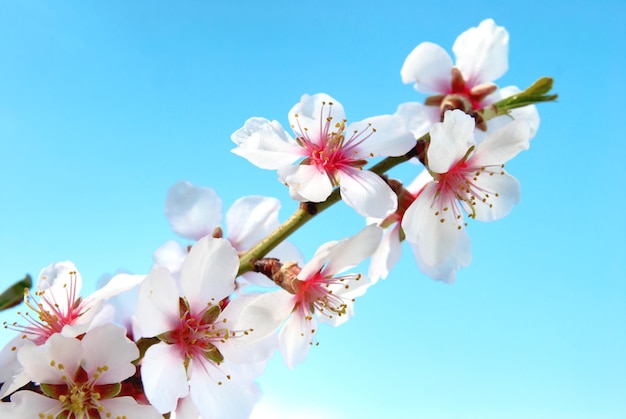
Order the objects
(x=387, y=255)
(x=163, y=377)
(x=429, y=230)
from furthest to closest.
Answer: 1. (x=387, y=255)
2. (x=429, y=230)
3. (x=163, y=377)

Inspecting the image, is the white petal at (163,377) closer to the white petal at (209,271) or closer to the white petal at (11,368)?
the white petal at (209,271)

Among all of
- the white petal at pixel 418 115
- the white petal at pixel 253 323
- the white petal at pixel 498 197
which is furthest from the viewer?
the white petal at pixel 418 115

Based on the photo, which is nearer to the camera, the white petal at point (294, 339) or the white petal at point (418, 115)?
the white petal at point (294, 339)

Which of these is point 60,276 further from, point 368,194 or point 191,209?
point 368,194

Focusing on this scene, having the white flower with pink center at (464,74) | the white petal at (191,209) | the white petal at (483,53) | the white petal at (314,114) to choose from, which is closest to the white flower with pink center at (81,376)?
the white petal at (191,209)

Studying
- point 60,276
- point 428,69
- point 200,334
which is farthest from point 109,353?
point 428,69

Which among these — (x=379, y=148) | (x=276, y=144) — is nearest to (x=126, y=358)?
(x=276, y=144)

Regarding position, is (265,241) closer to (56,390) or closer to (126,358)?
(126,358)

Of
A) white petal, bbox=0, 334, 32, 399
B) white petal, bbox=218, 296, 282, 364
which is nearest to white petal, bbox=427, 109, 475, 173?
white petal, bbox=218, 296, 282, 364
